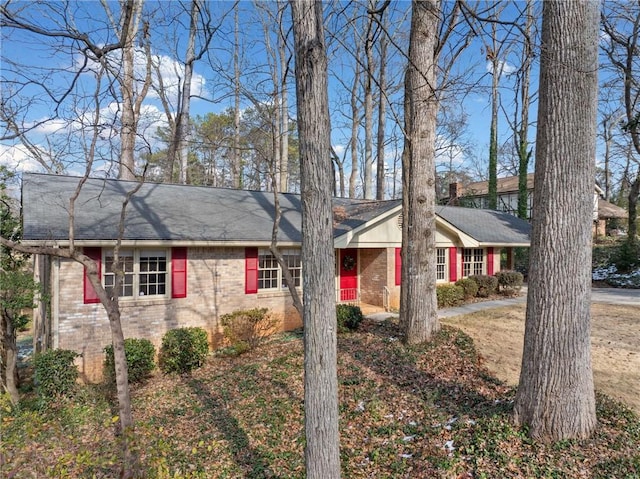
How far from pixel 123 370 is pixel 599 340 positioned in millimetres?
10464

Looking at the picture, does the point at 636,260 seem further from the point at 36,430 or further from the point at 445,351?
the point at 36,430

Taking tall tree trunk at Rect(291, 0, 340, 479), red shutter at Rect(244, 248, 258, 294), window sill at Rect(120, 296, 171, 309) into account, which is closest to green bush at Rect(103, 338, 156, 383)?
window sill at Rect(120, 296, 171, 309)

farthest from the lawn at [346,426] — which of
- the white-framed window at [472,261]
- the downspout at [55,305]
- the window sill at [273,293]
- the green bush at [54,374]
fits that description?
the white-framed window at [472,261]

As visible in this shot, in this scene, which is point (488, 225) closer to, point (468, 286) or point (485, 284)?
point (485, 284)

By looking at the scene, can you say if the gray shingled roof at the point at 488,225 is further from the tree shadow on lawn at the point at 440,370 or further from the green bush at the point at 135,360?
the green bush at the point at 135,360

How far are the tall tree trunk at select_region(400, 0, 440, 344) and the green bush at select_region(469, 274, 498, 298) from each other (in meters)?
8.32

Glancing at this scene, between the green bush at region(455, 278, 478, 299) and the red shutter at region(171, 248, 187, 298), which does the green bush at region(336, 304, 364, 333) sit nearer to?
the red shutter at region(171, 248, 187, 298)

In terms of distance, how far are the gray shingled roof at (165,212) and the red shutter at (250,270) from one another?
23.7 inches

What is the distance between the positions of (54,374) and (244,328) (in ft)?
13.8

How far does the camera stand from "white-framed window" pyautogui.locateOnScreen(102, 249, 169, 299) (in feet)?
30.7

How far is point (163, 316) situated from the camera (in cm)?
980

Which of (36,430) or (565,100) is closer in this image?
(36,430)

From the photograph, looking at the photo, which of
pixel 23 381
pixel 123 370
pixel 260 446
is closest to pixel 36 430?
pixel 123 370

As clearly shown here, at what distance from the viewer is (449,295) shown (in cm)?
1416
